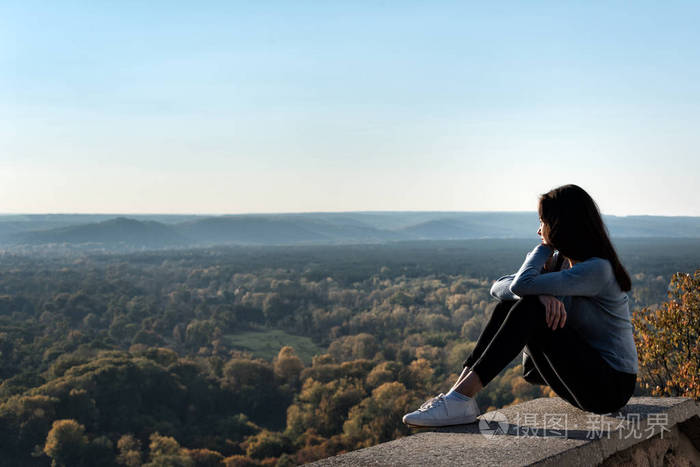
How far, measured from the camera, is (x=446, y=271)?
4875 inches

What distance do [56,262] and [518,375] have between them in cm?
13705

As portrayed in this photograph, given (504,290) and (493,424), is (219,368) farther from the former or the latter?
(504,290)

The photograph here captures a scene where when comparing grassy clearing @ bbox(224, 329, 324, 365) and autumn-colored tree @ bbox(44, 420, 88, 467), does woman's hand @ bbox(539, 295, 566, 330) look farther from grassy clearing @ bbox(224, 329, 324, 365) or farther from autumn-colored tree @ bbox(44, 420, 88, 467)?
grassy clearing @ bbox(224, 329, 324, 365)

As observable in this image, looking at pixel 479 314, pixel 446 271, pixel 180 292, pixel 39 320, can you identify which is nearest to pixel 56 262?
pixel 180 292

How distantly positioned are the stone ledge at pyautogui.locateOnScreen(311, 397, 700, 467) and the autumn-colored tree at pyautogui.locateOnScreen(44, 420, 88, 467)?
36.4 m

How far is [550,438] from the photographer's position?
343 centimetres

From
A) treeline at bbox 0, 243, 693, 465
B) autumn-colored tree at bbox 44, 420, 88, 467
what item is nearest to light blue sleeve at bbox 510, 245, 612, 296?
treeline at bbox 0, 243, 693, 465

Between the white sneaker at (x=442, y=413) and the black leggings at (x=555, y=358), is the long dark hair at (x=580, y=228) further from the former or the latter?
the white sneaker at (x=442, y=413)

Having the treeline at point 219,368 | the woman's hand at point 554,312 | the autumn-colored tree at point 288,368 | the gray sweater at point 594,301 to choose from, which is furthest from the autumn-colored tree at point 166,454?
the woman's hand at point 554,312

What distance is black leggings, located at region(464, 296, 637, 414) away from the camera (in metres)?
3.46

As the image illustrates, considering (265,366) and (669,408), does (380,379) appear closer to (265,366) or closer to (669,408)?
(265,366)

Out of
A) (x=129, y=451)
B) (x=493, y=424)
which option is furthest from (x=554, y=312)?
(x=129, y=451)

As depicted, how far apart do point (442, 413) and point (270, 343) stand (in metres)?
69.1

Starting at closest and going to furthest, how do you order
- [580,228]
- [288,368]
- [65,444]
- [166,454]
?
[580,228], [65,444], [166,454], [288,368]
